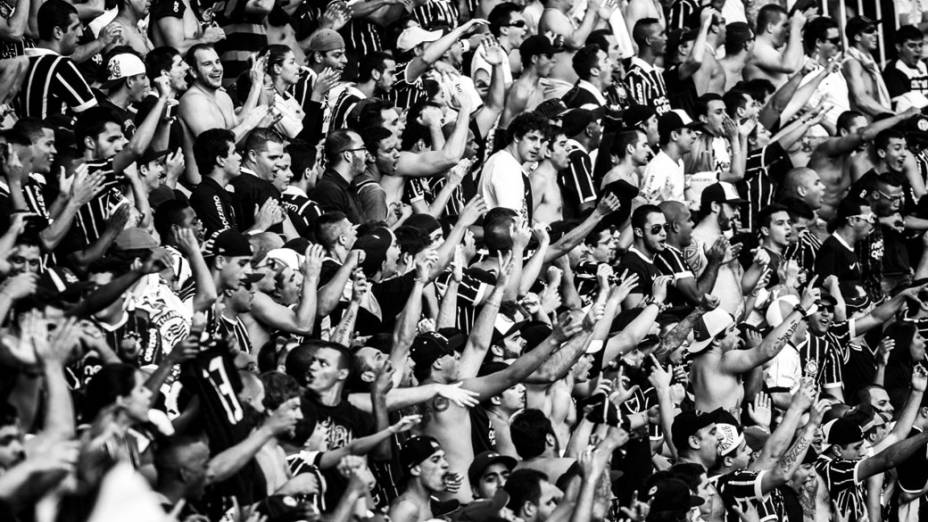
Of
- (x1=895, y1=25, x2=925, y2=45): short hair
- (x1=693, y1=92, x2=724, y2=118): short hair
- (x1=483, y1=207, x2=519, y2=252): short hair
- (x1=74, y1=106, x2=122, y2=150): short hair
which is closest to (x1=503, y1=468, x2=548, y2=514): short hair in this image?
(x1=483, y1=207, x2=519, y2=252): short hair

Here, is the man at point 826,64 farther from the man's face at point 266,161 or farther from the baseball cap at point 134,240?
the baseball cap at point 134,240

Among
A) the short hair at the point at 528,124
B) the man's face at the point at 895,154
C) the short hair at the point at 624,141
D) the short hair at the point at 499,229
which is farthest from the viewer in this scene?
the man's face at the point at 895,154

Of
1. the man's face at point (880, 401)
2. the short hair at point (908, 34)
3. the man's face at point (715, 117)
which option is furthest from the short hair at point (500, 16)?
the short hair at point (908, 34)

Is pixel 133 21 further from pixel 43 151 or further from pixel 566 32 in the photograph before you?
pixel 566 32

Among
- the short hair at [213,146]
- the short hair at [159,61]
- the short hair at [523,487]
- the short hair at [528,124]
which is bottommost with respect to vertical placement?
the short hair at [523,487]

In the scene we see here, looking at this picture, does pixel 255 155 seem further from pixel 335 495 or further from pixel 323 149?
pixel 335 495

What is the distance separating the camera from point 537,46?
51.8 feet

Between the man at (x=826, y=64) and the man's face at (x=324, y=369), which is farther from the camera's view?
the man at (x=826, y=64)

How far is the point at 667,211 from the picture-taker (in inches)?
596

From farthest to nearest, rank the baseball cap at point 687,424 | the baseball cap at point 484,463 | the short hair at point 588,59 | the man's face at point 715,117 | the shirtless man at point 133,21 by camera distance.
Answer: the man's face at point 715,117, the short hair at point 588,59, the shirtless man at point 133,21, the baseball cap at point 687,424, the baseball cap at point 484,463

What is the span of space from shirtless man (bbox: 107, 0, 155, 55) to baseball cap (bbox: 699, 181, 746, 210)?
14.3ft

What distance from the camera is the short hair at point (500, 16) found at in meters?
16.7

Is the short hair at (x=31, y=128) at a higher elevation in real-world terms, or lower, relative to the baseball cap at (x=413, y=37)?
higher

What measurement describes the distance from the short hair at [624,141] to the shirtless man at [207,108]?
3.05 m
